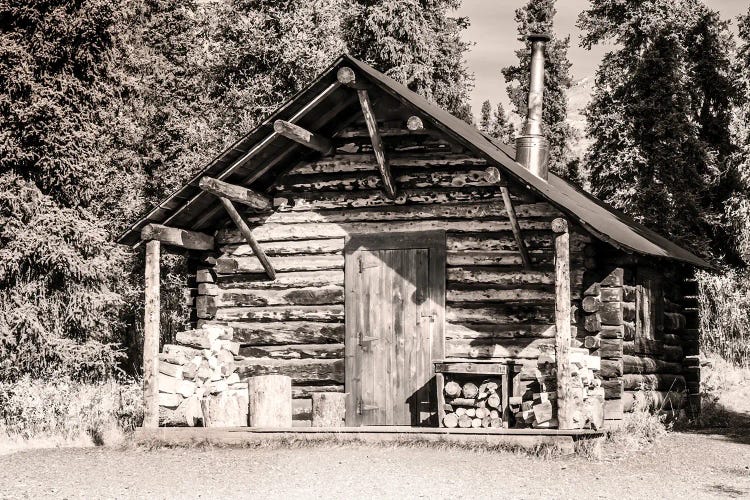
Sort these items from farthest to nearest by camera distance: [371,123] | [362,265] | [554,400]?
1. [362,265]
2. [371,123]
3. [554,400]

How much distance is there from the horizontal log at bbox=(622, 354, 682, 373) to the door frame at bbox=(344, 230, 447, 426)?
9.61ft

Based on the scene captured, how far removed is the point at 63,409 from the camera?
1731cm

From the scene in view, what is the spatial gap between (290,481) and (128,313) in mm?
20209

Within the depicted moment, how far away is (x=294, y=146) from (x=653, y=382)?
7.00 metres

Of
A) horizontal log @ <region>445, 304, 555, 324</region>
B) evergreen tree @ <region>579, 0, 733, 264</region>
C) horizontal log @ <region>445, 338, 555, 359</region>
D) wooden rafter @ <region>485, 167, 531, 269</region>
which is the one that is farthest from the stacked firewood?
evergreen tree @ <region>579, 0, 733, 264</region>

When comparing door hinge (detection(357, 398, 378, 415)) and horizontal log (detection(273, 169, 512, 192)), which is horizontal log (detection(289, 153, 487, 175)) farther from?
door hinge (detection(357, 398, 378, 415))

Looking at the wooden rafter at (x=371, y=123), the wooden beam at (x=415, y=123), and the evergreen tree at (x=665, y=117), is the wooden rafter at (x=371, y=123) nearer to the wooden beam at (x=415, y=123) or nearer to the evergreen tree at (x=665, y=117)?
the wooden beam at (x=415, y=123)

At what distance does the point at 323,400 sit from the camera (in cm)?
1327

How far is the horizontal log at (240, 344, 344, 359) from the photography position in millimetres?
14352

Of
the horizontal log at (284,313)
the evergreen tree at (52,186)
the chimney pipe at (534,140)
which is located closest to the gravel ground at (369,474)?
the horizontal log at (284,313)

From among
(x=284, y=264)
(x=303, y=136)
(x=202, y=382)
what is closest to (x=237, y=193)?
(x=303, y=136)

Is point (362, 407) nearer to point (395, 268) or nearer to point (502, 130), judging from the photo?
point (395, 268)

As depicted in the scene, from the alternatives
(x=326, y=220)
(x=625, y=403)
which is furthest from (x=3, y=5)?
(x=625, y=403)

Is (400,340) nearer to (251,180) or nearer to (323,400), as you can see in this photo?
(323,400)
